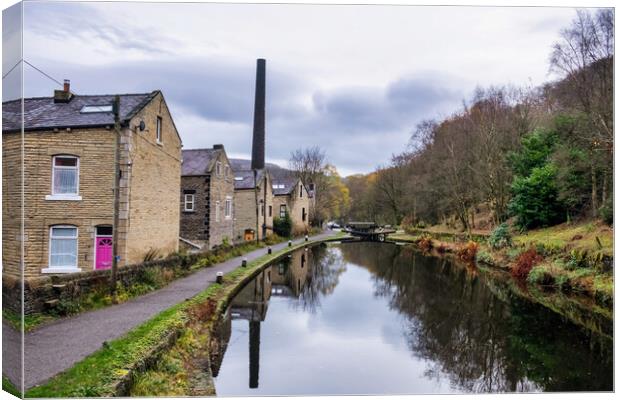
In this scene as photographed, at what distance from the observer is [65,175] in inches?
284

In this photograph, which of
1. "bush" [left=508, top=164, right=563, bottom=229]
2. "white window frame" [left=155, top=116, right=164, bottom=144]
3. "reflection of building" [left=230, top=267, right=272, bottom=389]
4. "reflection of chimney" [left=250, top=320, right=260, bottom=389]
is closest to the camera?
"reflection of chimney" [left=250, top=320, right=260, bottom=389]

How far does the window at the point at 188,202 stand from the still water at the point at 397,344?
22.4ft

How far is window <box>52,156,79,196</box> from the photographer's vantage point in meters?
6.98

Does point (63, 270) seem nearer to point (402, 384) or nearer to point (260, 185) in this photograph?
point (402, 384)

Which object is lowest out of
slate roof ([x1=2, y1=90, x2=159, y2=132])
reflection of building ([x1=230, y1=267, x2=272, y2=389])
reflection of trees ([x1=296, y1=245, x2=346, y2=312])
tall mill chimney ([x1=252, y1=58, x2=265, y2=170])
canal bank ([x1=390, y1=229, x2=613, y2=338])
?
reflection of trees ([x1=296, y1=245, x2=346, y2=312])

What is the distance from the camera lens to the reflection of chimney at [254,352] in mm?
5666

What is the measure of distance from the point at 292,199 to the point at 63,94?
26.5m

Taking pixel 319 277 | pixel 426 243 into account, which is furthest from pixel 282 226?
pixel 319 277

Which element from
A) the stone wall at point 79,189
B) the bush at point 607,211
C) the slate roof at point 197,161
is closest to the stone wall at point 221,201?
the slate roof at point 197,161

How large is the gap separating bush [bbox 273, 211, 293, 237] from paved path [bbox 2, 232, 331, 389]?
789 inches

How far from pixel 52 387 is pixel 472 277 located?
13679 mm

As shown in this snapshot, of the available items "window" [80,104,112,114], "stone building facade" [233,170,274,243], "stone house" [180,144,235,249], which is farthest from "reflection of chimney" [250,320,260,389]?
"stone building facade" [233,170,274,243]

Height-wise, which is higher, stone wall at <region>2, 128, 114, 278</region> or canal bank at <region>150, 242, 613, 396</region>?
stone wall at <region>2, 128, 114, 278</region>

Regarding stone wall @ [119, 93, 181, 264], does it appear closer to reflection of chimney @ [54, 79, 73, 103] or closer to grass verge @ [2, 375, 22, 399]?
reflection of chimney @ [54, 79, 73, 103]
